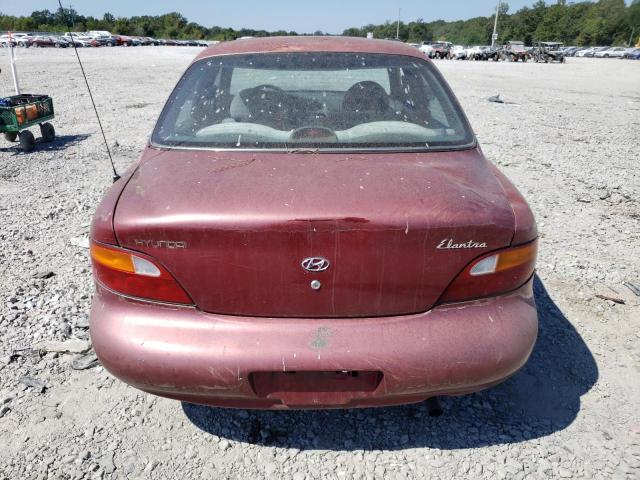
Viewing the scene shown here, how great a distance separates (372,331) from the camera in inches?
73.4

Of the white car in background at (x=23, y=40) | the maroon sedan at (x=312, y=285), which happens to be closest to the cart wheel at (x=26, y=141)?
A: the maroon sedan at (x=312, y=285)

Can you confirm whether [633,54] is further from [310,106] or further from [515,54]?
[310,106]

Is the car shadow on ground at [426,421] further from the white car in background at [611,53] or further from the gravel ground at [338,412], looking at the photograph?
the white car in background at [611,53]

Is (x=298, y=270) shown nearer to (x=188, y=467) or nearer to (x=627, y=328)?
(x=188, y=467)

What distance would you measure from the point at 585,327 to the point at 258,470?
234 cm

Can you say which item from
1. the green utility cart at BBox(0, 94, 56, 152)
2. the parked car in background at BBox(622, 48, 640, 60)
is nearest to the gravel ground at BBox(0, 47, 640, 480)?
the green utility cart at BBox(0, 94, 56, 152)

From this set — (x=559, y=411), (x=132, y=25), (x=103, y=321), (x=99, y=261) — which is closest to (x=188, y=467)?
(x=103, y=321)

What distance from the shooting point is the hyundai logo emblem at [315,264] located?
1800mm

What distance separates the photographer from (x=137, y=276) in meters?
1.92

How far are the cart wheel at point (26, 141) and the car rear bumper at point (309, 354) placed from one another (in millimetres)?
7149

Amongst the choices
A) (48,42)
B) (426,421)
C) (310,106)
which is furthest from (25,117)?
(48,42)

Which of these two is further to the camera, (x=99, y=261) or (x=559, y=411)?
(x=559, y=411)

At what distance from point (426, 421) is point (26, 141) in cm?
782

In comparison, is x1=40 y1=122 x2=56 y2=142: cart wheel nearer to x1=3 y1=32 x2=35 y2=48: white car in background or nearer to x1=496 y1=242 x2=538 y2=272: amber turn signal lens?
x1=496 y1=242 x2=538 y2=272: amber turn signal lens
